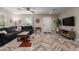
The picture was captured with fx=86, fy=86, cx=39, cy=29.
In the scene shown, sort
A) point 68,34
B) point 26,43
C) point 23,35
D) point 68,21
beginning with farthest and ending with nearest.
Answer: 1. point 68,34
2. point 68,21
3. point 26,43
4. point 23,35

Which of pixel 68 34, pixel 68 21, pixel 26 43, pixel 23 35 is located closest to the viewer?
pixel 23 35

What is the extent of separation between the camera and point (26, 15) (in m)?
2.84

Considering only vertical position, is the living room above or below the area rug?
above

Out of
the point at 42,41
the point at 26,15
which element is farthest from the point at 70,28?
the point at 26,15

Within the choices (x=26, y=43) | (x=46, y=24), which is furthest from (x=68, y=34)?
(x=26, y=43)

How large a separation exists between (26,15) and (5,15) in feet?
2.14

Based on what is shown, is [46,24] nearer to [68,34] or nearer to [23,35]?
[23,35]

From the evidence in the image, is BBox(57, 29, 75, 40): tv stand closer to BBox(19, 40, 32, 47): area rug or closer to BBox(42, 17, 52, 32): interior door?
BBox(42, 17, 52, 32): interior door

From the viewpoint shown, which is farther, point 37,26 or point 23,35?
point 37,26

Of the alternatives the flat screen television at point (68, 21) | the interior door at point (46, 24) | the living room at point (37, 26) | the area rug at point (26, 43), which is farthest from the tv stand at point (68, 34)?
the area rug at point (26, 43)

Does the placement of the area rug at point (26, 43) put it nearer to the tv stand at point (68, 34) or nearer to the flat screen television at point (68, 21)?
the tv stand at point (68, 34)

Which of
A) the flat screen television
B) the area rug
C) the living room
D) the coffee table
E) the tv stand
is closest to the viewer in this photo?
the living room

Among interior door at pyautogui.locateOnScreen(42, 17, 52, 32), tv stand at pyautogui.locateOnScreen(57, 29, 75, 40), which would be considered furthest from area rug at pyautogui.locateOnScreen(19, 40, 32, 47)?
tv stand at pyautogui.locateOnScreen(57, 29, 75, 40)
